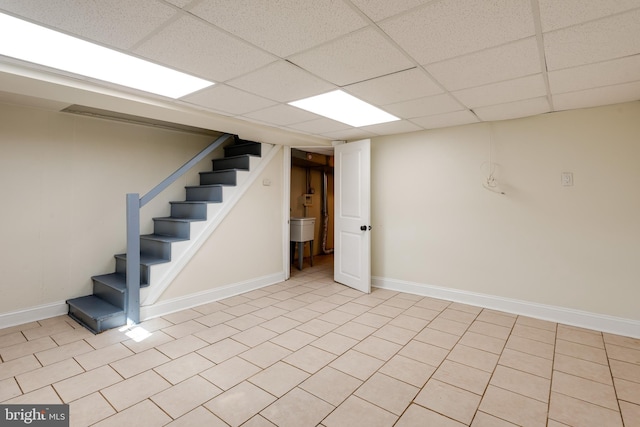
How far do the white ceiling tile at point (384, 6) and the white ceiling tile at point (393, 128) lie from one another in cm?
216

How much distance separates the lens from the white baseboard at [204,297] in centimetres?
332

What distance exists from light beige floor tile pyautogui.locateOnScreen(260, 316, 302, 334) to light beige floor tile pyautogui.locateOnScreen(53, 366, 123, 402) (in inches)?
51.1

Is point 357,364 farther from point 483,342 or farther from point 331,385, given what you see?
point 483,342

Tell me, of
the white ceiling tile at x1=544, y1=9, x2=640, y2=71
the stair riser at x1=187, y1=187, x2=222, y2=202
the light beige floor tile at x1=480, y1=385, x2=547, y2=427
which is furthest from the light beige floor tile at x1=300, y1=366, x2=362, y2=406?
the stair riser at x1=187, y1=187, x2=222, y2=202

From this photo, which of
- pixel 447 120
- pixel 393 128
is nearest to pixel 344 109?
pixel 393 128

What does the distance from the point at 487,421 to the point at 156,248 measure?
3.61 metres

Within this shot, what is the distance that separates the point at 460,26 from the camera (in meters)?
1.67

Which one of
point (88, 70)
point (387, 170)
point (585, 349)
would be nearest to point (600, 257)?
point (585, 349)

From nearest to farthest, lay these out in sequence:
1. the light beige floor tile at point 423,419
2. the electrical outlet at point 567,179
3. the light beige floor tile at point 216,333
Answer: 1. the light beige floor tile at point 423,419
2. the light beige floor tile at point 216,333
3. the electrical outlet at point 567,179

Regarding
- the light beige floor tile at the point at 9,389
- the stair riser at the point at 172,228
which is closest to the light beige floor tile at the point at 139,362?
the light beige floor tile at the point at 9,389

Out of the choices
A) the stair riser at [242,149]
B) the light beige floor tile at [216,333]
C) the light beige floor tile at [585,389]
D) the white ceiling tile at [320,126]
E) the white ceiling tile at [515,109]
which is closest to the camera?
the light beige floor tile at [585,389]

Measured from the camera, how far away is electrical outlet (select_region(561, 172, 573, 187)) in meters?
3.22

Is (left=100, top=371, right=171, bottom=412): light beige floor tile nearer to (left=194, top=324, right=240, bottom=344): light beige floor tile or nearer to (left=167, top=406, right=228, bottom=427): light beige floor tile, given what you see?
(left=167, top=406, right=228, bottom=427): light beige floor tile

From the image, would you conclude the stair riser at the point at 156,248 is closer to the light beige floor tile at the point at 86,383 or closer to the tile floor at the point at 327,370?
the tile floor at the point at 327,370
